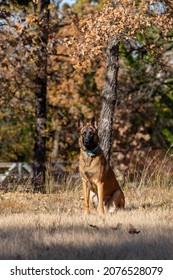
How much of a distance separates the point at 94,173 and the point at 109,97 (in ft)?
11.8

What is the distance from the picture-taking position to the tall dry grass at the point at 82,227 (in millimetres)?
7473

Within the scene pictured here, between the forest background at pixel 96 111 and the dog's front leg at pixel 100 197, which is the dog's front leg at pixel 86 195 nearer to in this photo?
the dog's front leg at pixel 100 197

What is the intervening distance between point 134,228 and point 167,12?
6.25 meters

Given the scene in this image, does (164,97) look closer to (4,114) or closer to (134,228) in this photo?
(4,114)

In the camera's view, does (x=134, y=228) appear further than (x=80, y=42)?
No

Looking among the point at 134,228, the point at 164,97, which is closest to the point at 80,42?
the point at 134,228

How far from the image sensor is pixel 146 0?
13.2 m

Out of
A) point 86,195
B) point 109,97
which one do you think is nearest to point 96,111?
point 109,97

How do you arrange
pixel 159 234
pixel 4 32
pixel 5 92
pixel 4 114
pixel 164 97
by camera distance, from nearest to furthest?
1. pixel 159 234
2. pixel 4 32
3. pixel 5 92
4. pixel 4 114
5. pixel 164 97

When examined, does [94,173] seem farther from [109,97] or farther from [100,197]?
[109,97]

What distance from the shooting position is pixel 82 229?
9047 mm

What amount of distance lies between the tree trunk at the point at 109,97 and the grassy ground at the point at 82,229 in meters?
1.87

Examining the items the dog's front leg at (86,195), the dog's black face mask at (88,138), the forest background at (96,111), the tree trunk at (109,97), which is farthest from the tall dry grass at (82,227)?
the forest background at (96,111)

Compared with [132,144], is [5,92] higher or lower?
higher
